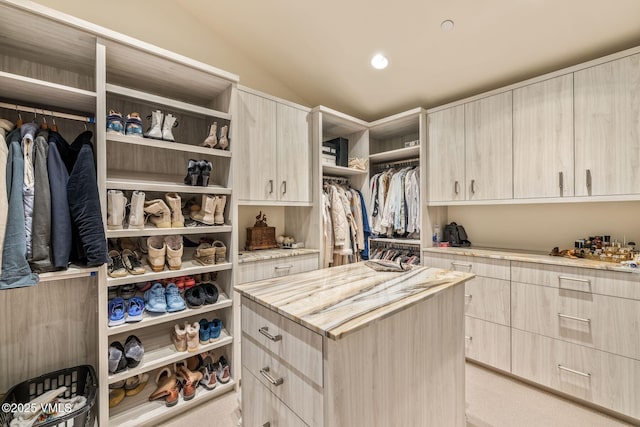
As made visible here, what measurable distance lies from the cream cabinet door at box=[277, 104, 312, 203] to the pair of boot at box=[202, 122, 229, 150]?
0.53 metres

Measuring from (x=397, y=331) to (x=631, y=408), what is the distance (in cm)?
189

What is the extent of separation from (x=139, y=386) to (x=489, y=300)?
276 cm

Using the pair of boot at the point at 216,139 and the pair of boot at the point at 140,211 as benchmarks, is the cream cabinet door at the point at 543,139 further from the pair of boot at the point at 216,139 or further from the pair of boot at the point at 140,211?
the pair of boot at the point at 140,211

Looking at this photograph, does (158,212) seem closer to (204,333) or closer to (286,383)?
(204,333)

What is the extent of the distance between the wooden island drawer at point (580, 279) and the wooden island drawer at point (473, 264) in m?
0.07

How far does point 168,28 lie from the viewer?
232 centimetres

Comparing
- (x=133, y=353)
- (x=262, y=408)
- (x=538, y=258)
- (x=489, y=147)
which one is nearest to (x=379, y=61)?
(x=489, y=147)

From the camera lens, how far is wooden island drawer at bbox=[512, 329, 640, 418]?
174cm

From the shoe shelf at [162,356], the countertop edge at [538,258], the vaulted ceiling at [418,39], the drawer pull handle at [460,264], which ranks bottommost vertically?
the shoe shelf at [162,356]

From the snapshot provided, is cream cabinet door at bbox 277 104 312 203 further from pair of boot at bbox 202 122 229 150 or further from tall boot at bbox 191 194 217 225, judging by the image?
tall boot at bbox 191 194 217 225

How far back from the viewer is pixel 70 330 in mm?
1843

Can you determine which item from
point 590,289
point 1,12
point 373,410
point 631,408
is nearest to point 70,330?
point 1,12

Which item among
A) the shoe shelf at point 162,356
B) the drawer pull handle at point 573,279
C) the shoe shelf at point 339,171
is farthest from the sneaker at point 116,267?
the drawer pull handle at point 573,279

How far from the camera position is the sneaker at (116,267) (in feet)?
5.49
